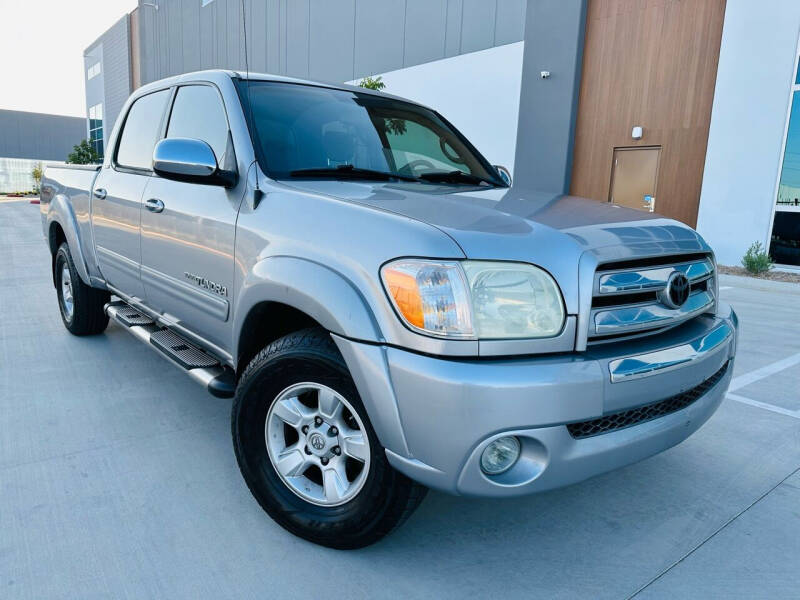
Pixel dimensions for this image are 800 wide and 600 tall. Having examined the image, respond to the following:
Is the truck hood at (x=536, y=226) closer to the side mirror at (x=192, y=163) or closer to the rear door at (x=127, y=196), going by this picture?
the side mirror at (x=192, y=163)

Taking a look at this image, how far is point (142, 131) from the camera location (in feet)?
12.2

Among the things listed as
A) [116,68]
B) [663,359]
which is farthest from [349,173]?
[116,68]

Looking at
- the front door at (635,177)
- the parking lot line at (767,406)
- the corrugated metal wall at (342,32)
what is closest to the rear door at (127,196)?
the parking lot line at (767,406)

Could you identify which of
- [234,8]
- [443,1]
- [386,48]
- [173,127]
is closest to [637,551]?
[173,127]

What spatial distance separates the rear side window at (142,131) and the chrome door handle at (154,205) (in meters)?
0.32

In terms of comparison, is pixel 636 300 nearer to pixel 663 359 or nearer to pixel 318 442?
pixel 663 359

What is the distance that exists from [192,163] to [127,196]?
123 cm

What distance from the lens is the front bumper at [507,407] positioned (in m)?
1.63

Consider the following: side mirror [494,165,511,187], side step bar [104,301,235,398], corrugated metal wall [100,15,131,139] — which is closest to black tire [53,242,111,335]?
side step bar [104,301,235,398]

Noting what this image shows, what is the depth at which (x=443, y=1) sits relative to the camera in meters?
17.0

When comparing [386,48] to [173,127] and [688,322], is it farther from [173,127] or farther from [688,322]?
A: [688,322]

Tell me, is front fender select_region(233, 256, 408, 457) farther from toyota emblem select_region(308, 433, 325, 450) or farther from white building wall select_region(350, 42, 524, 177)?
white building wall select_region(350, 42, 524, 177)

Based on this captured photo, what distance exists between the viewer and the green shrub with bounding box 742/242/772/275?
10.1m

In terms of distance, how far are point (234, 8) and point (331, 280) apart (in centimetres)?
3119
